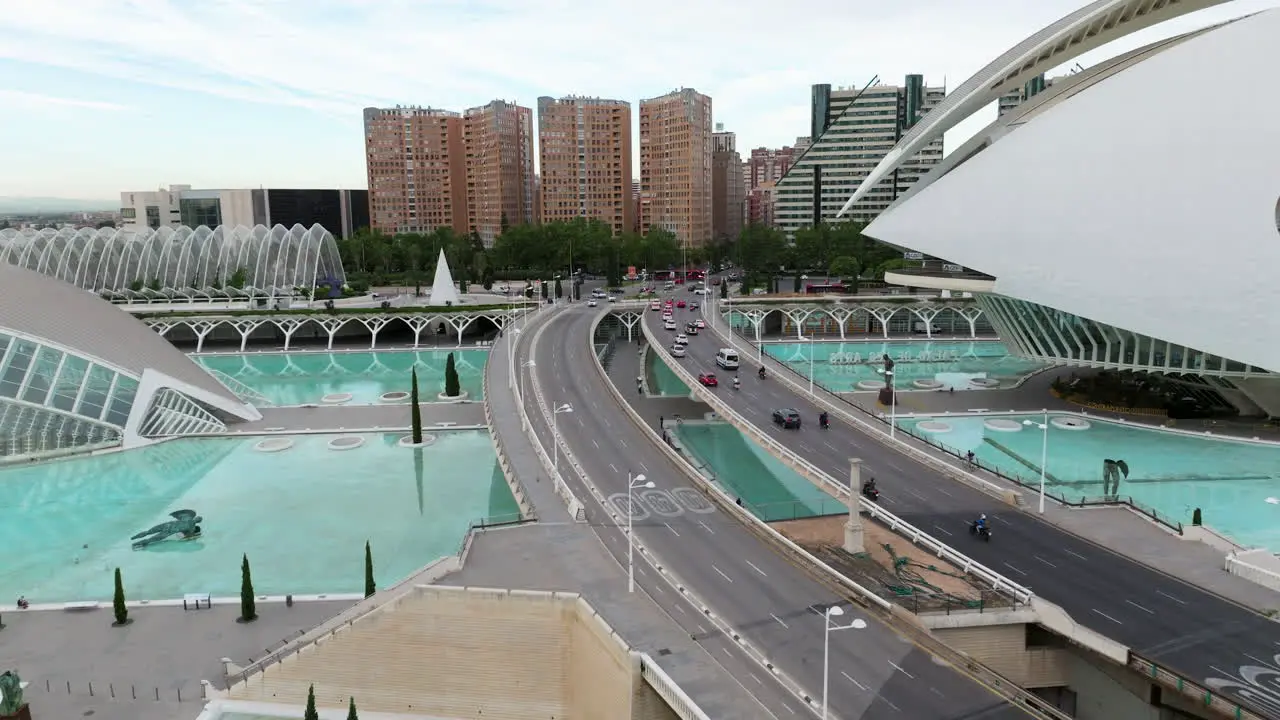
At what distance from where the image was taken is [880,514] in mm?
31625

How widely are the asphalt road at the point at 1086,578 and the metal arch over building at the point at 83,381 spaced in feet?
126

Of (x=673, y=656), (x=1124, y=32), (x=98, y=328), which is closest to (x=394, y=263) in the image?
(x=98, y=328)

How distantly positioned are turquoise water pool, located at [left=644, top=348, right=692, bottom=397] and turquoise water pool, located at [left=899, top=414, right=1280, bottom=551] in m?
21.4

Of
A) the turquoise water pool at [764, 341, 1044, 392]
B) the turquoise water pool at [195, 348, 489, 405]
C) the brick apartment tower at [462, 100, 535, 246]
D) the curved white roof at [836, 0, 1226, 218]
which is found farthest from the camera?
the brick apartment tower at [462, 100, 535, 246]

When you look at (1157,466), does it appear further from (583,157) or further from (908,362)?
(583,157)

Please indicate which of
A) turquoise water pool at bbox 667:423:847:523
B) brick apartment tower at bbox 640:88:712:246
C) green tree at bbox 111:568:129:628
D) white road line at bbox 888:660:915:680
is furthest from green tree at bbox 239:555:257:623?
brick apartment tower at bbox 640:88:712:246

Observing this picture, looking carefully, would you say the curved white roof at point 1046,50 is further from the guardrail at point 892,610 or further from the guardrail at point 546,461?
the guardrail at point 892,610

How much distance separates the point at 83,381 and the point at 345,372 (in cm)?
2809

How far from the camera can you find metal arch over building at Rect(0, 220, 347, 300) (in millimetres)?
103375

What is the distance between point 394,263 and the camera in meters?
140

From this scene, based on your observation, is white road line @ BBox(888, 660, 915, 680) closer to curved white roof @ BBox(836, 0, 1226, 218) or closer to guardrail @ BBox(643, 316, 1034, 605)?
guardrail @ BBox(643, 316, 1034, 605)

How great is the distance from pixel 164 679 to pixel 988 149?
4985cm

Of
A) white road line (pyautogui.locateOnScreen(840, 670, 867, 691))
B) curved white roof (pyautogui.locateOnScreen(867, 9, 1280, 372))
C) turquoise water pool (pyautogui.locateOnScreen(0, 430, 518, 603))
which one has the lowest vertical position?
turquoise water pool (pyautogui.locateOnScreen(0, 430, 518, 603))

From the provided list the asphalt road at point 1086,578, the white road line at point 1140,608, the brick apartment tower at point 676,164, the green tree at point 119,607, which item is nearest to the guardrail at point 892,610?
the asphalt road at point 1086,578
